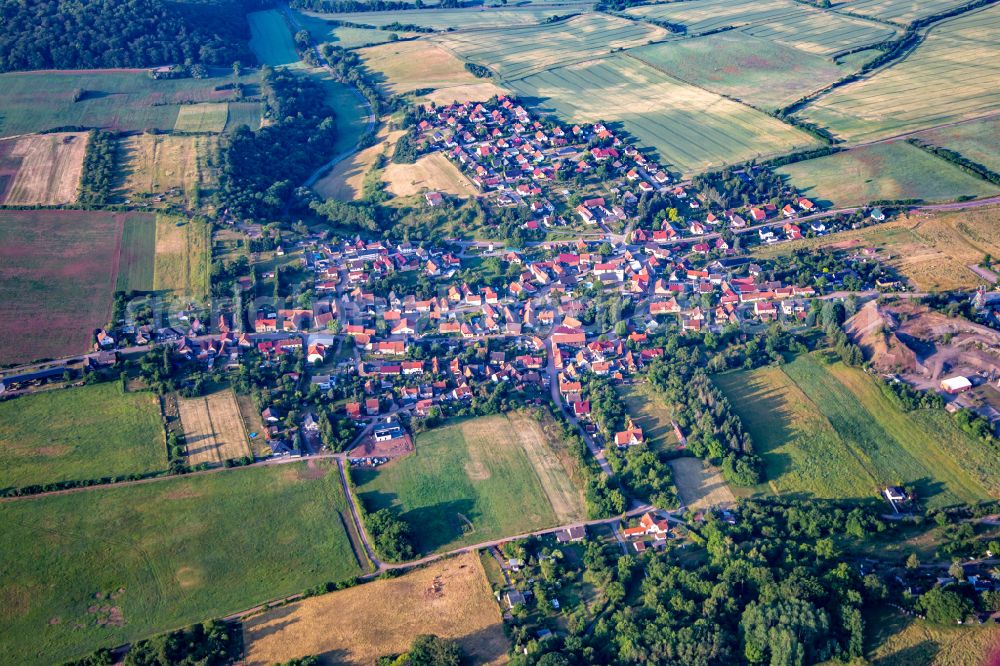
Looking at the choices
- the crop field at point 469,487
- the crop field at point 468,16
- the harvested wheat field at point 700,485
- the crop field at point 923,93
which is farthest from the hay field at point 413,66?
the harvested wheat field at point 700,485

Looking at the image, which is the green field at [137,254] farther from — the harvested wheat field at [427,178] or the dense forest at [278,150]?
the harvested wheat field at [427,178]

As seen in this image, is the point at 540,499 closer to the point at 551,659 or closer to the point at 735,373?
the point at 551,659

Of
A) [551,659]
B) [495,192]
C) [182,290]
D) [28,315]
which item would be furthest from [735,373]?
[28,315]

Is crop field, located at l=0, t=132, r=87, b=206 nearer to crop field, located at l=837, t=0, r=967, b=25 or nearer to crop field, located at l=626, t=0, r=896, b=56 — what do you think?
crop field, located at l=626, t=0, r=896, b=56

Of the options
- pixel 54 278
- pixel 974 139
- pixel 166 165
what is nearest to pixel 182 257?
pixel 54 278

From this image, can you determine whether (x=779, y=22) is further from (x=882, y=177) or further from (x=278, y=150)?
(x=278, y=150)

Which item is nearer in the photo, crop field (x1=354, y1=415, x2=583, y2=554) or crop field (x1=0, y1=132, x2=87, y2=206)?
crop field (x1=354, y1=415, x2=583, y2=554)

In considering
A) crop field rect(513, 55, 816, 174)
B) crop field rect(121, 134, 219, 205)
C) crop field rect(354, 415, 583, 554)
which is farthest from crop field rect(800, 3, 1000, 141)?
crop field rect(121, 134, 219, 205)
